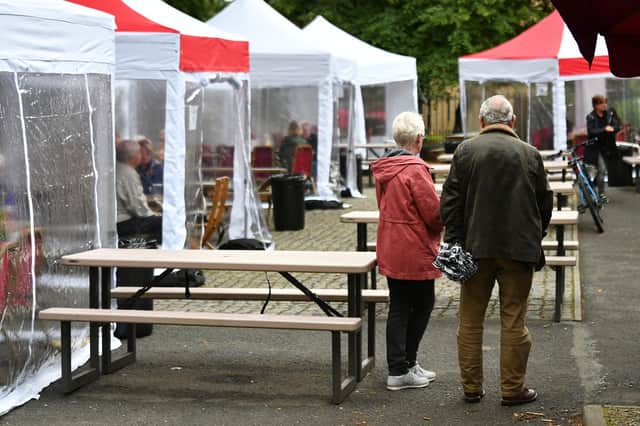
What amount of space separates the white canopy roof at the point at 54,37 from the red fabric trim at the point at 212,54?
3.76 m

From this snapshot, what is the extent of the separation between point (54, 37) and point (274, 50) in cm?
1244

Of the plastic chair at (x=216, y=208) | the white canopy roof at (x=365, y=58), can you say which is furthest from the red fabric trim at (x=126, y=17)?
the white canopy roof at (x=365, y=58)

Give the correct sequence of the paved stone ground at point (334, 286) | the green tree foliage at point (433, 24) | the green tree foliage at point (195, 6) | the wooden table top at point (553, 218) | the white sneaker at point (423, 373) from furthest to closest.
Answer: the green tree foliage at point (433, 24) < the green tree foliage at point (195, 6) < the paved stone ground at point (334, 286) < the wooden table top at point (553, 218) < the white sneaker at point (423, 373)

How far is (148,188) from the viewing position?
13.2m

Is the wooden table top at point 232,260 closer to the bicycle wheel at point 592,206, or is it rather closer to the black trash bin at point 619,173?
the bicycle wheel at point 592,206

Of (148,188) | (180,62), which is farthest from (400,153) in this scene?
(148,188)

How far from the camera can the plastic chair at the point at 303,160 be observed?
2059 cm

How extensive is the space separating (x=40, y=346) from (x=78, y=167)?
4.21ft

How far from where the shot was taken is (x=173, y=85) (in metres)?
12.3

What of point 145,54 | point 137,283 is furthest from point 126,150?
point 137,283

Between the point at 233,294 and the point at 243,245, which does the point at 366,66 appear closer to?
the point at 243,245

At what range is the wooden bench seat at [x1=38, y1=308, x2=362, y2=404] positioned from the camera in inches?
275

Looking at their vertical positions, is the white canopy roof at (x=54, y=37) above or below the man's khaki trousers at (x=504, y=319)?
above

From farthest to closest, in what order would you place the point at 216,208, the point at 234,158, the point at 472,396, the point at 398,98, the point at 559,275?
1. the point at 398,98
2. the point at 234,158
3. the point at 216,208
4. the point at 559,275
5. the point at 472,396
